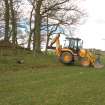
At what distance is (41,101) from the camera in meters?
14.7

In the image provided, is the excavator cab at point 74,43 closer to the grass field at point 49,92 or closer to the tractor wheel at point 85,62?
the tractor wheel at point 85,62

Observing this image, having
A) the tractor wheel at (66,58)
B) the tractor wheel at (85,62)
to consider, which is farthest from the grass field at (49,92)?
the tractor wheel at (85,62)


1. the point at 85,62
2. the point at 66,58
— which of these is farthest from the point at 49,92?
the point at 85,62

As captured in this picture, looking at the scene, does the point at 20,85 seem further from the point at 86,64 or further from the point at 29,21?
the point at 29,21

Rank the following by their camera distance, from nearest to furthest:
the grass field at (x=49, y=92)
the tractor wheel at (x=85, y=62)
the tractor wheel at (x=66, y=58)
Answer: the grass field at (x=49, y=92), the tractor wheel at (x=85, y=62), the tractor wheel at (x=66, y=58)

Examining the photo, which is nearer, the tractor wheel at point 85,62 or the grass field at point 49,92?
the grass field at point 49,92

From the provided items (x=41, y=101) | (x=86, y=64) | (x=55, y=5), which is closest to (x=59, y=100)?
(x=41, y=101)

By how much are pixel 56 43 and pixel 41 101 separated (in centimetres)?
2494

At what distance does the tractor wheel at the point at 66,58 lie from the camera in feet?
122

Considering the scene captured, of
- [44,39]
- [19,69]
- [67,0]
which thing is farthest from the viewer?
[44,39]

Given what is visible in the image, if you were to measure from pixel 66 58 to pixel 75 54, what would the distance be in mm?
1073

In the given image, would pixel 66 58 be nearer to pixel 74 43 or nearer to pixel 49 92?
pixel 74 43

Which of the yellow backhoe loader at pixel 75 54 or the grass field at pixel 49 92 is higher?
the yellow backhoe loader at pixel 75 54

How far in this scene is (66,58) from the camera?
122ft
